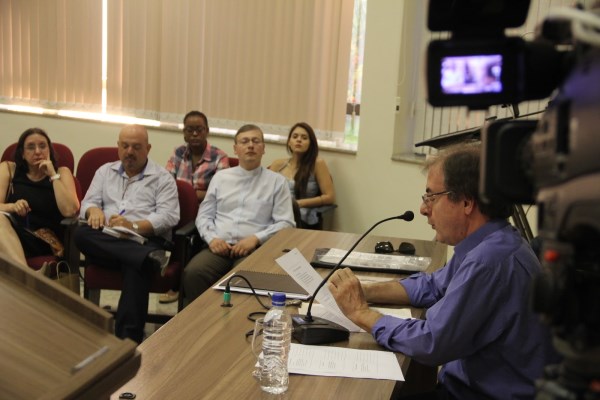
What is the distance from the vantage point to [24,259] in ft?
12.3

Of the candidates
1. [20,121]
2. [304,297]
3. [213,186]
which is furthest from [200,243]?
[20,121]

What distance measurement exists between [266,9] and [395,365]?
3788 millimetres

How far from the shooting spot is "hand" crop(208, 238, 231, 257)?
151 inches

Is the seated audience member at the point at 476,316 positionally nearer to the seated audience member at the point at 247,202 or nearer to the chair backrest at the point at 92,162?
the seated audience member at the point at 247,202

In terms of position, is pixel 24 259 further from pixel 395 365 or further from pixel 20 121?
pixel 20 121

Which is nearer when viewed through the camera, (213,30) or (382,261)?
(382,261)

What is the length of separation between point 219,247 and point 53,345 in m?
2.66

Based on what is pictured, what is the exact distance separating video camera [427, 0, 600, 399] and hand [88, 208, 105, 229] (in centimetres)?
304

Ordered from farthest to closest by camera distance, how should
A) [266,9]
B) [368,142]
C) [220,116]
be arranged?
[220,116], [266,9], [368,142]

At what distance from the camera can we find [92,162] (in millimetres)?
4535

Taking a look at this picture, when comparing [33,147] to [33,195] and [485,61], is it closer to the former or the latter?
[33,195]

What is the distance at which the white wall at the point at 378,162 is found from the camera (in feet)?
15.5

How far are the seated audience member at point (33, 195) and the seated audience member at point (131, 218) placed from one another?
14 centimetres

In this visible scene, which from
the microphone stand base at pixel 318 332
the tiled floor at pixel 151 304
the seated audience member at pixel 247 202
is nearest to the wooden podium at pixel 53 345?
the microphone stand base at pixel 318 332
